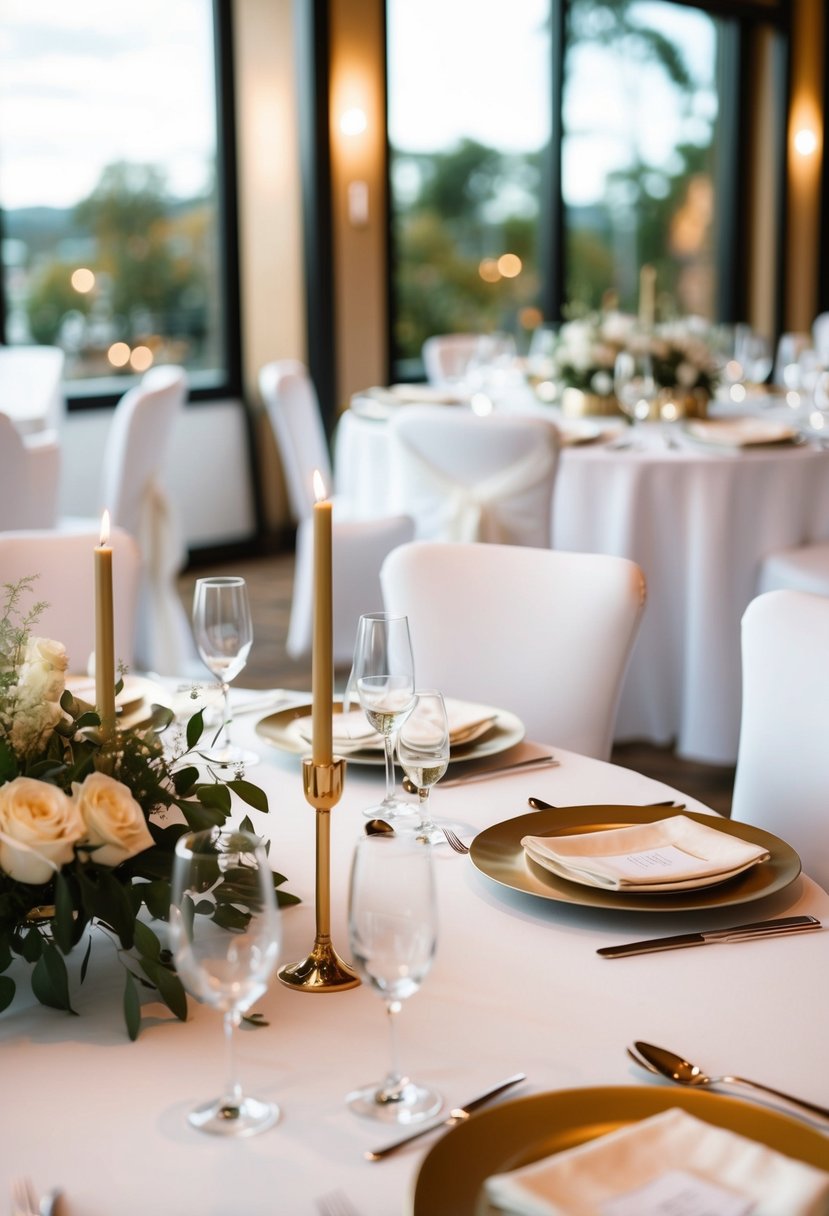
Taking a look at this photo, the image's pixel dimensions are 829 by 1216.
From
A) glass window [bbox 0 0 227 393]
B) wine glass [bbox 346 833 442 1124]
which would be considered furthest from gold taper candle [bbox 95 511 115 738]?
glass window [bbox 0 0 227 393]

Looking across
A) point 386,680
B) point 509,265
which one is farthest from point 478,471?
point 509,265

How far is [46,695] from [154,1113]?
0.35 metres

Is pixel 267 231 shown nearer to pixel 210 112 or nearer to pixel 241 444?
pixel 210 112

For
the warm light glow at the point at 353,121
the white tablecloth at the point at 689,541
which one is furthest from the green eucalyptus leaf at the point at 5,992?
the warm light glow at the point at 353,121

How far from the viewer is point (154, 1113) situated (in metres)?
0.98

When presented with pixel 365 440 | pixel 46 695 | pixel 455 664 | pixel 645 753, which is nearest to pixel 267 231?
pixel 365 440

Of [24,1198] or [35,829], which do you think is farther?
[35,829]

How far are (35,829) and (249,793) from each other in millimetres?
231

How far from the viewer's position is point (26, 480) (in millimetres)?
3748

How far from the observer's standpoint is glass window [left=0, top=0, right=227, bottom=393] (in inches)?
242

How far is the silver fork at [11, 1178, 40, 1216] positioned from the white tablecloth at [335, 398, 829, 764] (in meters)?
3.06

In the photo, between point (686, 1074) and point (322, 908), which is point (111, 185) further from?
point (686, 1074)

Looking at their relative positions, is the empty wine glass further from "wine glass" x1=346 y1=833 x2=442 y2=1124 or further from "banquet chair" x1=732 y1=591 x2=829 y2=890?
"wine glass" x1=346 y1=833 x2=442 y2=1124

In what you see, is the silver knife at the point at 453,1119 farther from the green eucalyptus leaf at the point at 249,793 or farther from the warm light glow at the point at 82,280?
the warm light glow at the point at 82,280
